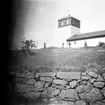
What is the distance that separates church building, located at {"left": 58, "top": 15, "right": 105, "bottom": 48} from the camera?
237 cm

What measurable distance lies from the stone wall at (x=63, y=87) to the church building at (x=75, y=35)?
526 mm

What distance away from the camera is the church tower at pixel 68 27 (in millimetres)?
2615

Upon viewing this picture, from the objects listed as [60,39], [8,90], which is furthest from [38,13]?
[8,90]

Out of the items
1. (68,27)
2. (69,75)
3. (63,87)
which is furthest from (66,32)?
(63,87)

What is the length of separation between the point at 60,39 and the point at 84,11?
0.69 metres

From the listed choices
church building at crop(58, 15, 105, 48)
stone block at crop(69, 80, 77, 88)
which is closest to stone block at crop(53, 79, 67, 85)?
stone block at crop(69, 80, 77, 88)

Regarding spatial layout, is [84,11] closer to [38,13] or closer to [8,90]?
[38,13]

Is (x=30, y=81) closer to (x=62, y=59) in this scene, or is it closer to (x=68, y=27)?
(x=62, y=59)

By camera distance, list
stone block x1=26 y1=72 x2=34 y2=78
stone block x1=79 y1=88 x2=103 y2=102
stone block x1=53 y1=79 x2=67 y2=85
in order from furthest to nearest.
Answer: stone block x1=26 y1=72 x2=34 y2=78 → stone block x1=53 y1=79 x2=67 y2=85 → stone block x1=79 y1=88 x2=103 y2=102

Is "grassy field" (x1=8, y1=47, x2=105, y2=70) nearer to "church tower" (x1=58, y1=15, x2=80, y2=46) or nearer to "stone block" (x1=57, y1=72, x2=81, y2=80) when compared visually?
"stone block" (x1=57, y1=72, x2=81, y2=80)

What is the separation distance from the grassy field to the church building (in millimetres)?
112

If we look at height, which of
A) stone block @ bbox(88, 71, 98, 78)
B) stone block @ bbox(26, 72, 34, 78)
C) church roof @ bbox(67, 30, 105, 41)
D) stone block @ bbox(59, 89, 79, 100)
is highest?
church roof @ bbox(67, 30, 105, 41)

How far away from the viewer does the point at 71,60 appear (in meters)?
2.52

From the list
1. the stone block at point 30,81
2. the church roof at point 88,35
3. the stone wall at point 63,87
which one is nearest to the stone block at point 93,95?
the stone wall at point 63,87
